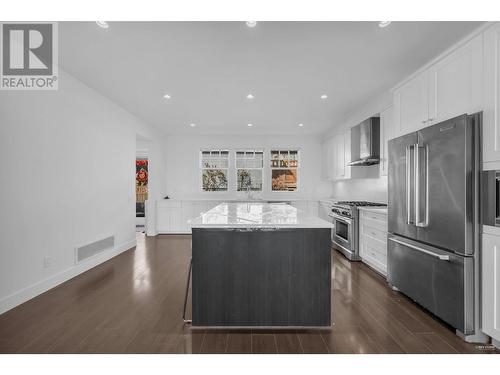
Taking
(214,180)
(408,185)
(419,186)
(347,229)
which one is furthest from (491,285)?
(214,180)

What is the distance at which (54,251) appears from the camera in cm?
332

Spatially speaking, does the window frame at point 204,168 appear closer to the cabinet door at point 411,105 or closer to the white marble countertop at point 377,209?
the white marble countertop at point 377,209

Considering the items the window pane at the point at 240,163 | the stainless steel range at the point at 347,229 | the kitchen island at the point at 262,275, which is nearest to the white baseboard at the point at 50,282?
the kitchen island at the point at 262,275

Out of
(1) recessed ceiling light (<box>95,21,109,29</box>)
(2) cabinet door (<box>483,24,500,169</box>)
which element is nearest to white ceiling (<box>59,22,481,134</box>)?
(1) recessed ceiling light (<box>95,21,109,29</box>)

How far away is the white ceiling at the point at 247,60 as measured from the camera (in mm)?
2486

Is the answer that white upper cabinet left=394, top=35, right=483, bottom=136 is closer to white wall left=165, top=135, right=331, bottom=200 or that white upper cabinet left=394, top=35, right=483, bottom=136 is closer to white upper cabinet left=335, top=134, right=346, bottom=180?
white upper cabinet left=335, top=134, right=346, bottom=180

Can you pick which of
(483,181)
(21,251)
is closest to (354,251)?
(483,181)

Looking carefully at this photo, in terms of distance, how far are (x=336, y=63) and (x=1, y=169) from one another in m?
3.67

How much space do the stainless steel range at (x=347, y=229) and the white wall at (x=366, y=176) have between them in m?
0.34

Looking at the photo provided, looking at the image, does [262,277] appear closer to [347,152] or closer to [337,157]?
[347,152]

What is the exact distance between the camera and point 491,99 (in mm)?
2111

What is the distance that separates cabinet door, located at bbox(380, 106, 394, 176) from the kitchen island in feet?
7.89

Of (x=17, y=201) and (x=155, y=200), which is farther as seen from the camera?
(x=155, y=200)
